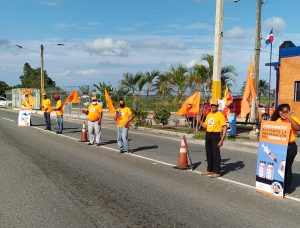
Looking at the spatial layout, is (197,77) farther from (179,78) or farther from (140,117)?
(140,117)

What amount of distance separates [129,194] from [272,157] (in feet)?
9.15

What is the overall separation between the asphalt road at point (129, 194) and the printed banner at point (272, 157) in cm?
26

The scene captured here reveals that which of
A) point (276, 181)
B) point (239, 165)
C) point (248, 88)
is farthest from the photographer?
point (248, 88)

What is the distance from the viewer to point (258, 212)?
272 inches

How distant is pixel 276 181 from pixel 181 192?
1772mm

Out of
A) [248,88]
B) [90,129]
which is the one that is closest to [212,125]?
[90,129]

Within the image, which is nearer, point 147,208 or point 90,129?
point 147,208

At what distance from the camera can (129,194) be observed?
26.2 ft

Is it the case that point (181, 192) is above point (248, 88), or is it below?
below

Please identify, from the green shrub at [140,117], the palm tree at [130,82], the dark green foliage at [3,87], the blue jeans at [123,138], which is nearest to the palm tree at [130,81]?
the palm tree at [130,82]

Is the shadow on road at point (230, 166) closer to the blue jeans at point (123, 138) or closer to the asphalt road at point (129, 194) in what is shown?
the asphalt road at point (129, 194)

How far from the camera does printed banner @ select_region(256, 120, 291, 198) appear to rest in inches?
Result: 316

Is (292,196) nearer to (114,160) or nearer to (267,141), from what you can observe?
(267,141)

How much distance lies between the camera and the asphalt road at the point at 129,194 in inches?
252
